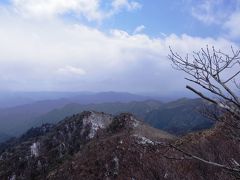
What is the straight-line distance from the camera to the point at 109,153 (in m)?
63.2

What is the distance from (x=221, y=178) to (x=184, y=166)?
8301mm

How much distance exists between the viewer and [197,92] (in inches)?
273

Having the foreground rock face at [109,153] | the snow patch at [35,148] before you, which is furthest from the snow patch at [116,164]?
the snow patch at [35,148]

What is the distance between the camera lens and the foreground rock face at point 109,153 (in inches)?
1363

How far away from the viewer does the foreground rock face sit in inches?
1363

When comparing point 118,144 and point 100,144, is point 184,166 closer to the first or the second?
point 118,144

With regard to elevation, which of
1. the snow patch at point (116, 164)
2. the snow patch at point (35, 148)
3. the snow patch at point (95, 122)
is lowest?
the snow patch at point (35, 148)

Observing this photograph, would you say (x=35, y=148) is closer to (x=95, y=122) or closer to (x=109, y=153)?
(x=95, y=122)

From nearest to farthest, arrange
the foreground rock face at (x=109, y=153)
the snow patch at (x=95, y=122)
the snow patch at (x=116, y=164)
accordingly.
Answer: the foreground rock face at (x=109, y=153)
the snow patch at (x=116, y=164)
the snow patch at (x=95, y=122)

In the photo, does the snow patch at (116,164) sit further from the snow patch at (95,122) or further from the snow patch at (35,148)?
the snow patch at (35,148)

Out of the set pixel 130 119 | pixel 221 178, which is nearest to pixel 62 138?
pixel 130 119

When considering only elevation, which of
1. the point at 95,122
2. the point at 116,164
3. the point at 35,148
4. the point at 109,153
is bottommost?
the point at 35,148

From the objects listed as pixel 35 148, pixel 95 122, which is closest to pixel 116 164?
pixel 95 122

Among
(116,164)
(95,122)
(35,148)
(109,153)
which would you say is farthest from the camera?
(35,148)
